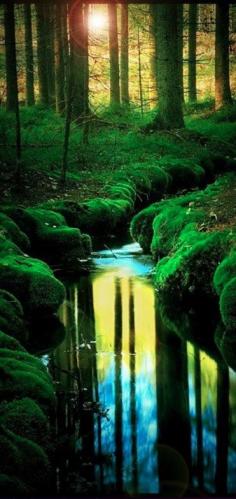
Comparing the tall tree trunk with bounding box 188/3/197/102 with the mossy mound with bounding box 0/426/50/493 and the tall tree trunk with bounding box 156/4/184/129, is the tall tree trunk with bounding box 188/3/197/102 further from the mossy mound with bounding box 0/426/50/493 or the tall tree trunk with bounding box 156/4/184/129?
the mossy mound with bounding box 0/426/50/493

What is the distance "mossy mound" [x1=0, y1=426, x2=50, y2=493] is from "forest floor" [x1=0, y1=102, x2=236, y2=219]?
820 centimetres

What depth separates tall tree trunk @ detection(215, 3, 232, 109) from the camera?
86.4 ft

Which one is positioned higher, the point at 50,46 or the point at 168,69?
the point at 50,46

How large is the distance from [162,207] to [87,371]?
677 cm

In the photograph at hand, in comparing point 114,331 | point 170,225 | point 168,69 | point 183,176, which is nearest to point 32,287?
point 114,331

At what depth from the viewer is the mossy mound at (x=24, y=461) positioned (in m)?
4.49

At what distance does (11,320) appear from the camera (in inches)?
287

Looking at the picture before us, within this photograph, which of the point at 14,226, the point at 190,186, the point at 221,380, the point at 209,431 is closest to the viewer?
the point at 209,431

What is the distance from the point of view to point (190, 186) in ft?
64.5

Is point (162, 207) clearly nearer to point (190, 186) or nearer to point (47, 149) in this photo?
point (190, 186)

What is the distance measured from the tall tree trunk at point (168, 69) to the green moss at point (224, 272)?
1574 cm

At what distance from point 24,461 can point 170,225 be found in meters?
7.40

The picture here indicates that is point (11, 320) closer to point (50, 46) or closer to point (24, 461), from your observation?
point (24, 461)

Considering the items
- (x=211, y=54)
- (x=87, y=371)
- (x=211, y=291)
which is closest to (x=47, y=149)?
(x=211, y=291)
